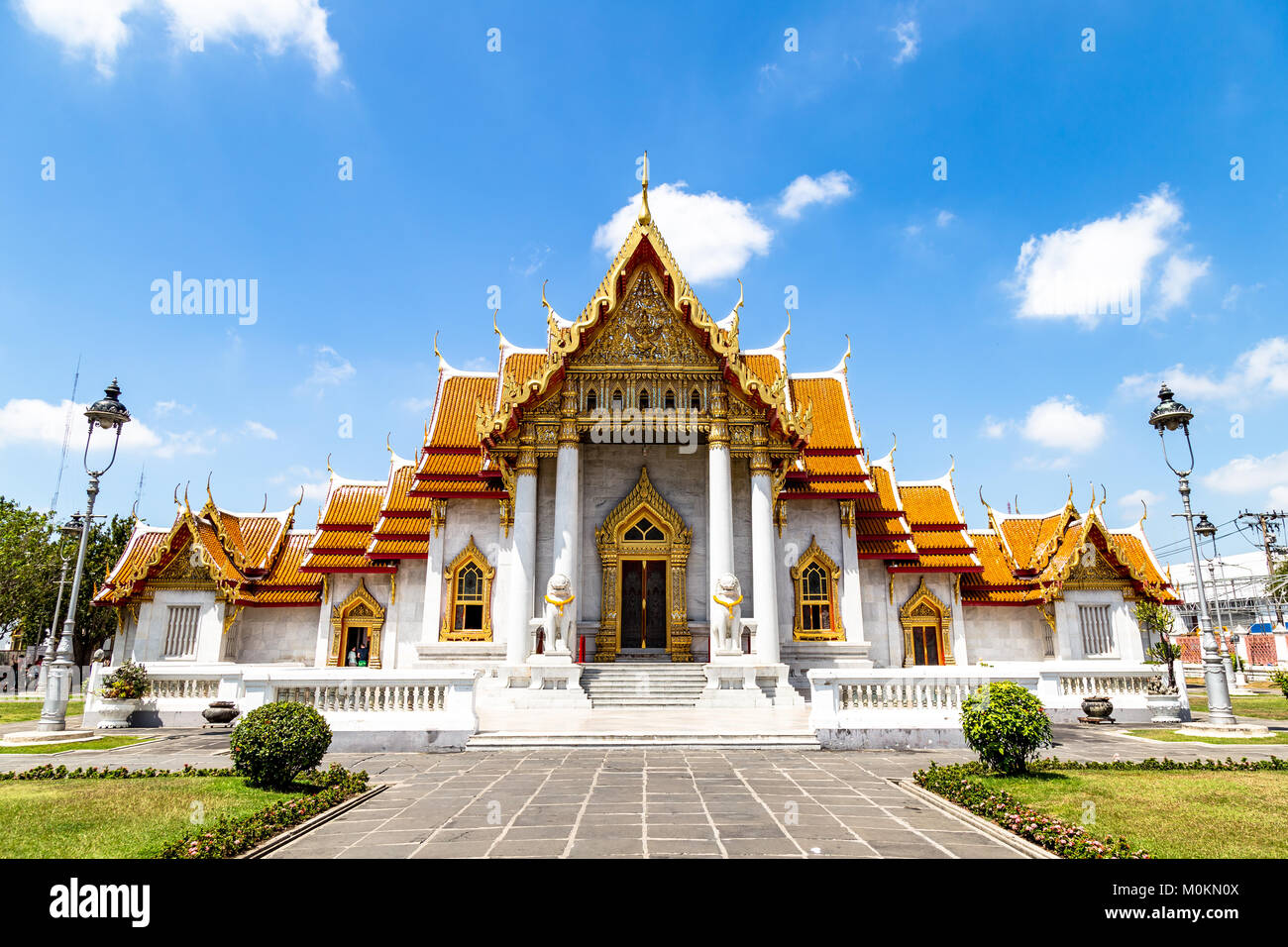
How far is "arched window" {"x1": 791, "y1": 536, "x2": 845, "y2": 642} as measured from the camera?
67.2ft

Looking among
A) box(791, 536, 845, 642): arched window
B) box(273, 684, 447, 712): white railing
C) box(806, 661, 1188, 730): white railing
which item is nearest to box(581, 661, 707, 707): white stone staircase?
box(806, 661, 1188, 730): white railing

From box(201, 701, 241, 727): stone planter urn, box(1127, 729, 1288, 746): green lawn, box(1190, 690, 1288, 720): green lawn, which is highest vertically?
box(201, 701, 241, 727): stone planter urn

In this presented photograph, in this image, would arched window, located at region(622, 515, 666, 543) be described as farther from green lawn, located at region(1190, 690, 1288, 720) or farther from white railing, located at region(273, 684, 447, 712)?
green lawn, located at region(1190, 690, 1288, 720)

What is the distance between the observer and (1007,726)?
8555 mm

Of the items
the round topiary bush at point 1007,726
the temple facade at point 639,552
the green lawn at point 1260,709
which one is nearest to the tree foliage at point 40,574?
the temple facade at point 639,552

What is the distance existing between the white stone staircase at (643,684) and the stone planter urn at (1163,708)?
9864mm

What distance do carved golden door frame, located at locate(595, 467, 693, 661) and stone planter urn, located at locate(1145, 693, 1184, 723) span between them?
34.5 feet

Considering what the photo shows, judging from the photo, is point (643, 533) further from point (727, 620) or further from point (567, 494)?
point (727, 620)

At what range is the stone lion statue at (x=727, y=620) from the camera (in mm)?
16516

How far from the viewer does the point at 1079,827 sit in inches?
244

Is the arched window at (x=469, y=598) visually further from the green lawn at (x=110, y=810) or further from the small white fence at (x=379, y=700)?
the green lawn at (x=110, y=810)

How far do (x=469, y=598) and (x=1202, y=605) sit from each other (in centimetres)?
1728

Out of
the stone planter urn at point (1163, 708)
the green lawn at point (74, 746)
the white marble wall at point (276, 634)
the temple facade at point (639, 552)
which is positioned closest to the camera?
the green lawn at point (74, 746)
